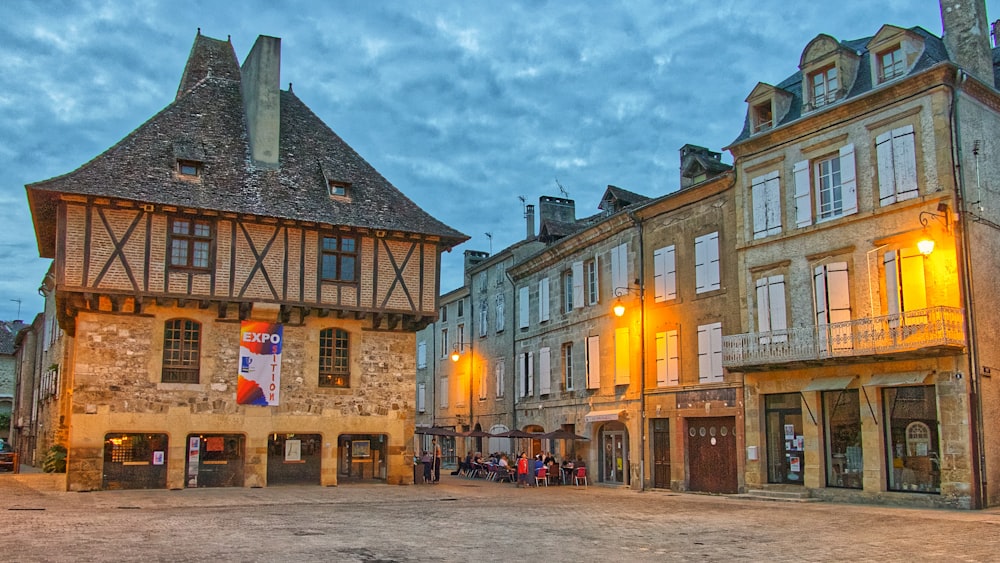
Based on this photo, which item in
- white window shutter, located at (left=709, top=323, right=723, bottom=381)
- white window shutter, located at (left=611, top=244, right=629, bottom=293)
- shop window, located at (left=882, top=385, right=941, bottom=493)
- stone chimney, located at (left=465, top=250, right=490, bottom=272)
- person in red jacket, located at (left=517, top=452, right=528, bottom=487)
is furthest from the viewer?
stone chimney, located at (left=465, top=250, right=490, bottom=272)

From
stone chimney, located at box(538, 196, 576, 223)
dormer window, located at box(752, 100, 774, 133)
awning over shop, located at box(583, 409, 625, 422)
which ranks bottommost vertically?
awning over shop, located at box(583, 409, 625, 422)

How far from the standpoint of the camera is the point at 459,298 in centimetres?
3856

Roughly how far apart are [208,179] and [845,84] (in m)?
15.0

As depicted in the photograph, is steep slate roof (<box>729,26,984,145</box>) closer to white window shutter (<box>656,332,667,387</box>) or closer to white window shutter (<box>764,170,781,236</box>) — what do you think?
white window shutter (<box>764,170,781,236</box>)

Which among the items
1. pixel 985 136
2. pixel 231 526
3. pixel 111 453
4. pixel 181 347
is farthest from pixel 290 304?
pixel 985 136

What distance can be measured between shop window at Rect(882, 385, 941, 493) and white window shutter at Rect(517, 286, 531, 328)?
49.1 feet

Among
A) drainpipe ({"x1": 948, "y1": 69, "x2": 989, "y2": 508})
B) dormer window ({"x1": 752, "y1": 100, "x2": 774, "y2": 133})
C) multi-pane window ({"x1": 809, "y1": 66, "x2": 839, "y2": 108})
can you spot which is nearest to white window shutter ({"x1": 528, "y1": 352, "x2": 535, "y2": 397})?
dormer window ({"x1": 752, "y1": 100, "x2": 774, "y2": 133})

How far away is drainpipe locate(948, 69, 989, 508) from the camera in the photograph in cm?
1591

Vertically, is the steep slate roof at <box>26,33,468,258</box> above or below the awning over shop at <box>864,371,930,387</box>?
above

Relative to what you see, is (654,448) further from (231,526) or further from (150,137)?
(150,137)

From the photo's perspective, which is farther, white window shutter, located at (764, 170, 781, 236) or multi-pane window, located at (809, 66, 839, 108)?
white window shutter, located at (764, 170, 781, 236)

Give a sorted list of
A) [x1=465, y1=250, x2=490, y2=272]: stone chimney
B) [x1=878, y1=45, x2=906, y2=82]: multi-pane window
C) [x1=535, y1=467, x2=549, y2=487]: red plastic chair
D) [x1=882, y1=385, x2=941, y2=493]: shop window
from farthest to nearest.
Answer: [x1=465, y1=250, x2=490, y2=272]: stone chimney < [x1=535, y1=467, x2=549, y2=487]: red plastic chair < [x1=878, y1=45, x2=906, y2=82]: multi-pane window < [x1=882, y1=385, x2=941, y2=493]: shop window

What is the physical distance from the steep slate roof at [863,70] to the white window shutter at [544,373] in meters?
10.5

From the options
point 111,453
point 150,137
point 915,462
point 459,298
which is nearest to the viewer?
point 915,462
